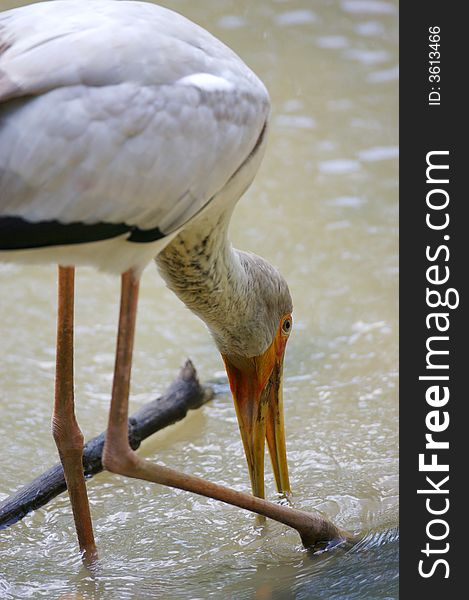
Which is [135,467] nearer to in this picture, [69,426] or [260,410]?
[69,426]

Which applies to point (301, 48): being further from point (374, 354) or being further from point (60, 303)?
point (60, 303)

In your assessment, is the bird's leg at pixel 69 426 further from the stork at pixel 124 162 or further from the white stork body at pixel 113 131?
the white stork body at pixel 113 131

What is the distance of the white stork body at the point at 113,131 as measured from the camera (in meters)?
3.93

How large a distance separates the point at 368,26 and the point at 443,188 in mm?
5767

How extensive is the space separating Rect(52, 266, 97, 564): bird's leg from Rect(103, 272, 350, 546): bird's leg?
0.34 m

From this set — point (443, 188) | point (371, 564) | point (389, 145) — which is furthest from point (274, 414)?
point (389, 145)

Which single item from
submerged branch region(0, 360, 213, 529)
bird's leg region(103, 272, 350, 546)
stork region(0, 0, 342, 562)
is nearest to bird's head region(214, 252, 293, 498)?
stork region(0, 0, 342, 562)

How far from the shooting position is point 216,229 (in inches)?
182

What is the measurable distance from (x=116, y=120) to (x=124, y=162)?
0.46 feet

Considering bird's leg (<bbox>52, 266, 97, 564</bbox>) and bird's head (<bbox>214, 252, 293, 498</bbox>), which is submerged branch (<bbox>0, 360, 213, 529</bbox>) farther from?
bird's head (<bbox>214, 252, 293, 498</bbox>)

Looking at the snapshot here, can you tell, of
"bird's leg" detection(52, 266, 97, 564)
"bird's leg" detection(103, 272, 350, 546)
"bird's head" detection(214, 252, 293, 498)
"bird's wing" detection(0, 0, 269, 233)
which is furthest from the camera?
"bird's head" detection(214, 252, 293, 498)

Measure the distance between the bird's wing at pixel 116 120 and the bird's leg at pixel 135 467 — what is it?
1.44ft

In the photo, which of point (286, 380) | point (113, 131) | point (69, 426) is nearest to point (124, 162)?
point (113, 131)

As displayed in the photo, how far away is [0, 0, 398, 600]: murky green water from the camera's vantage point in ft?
15.4
